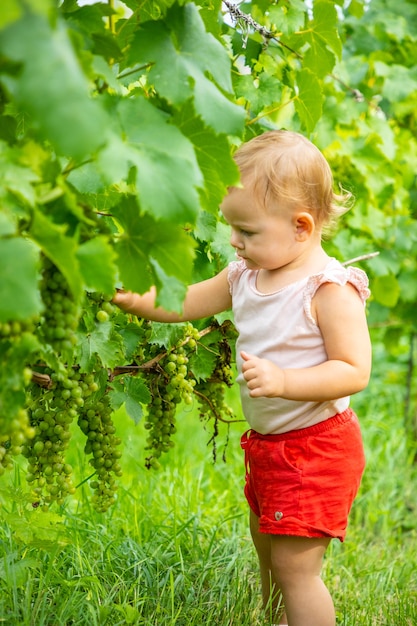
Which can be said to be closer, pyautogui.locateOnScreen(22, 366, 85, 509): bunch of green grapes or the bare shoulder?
pyautogui.locateOnScreen(22, 366, 85, 509): bunch of green grapes

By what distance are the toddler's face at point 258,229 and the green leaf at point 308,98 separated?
0.56 meters

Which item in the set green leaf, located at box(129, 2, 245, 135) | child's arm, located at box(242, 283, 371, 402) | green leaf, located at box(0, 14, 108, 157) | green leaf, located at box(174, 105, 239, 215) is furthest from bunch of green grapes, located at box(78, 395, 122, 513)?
green leaf, located at box(0, 14, 108, 157)

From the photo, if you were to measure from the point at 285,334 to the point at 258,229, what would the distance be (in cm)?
28

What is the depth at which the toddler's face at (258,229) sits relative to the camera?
2141 mm

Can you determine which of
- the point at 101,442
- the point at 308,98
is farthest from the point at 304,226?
the point at 101,442

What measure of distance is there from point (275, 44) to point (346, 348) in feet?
3.85

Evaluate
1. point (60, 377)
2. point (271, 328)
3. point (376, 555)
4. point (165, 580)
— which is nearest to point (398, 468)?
point (376, 555)

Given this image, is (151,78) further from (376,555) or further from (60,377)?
(376,555)

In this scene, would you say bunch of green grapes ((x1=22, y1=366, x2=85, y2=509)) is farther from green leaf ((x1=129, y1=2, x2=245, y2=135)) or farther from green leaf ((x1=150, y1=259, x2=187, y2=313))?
green leaf ((x1=129, y1=2, x2=245, y2=135))

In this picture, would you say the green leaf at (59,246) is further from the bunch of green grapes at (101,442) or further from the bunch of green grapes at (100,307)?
the bunch of green grapes at (101,442)

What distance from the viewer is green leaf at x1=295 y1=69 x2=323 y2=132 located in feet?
8.29

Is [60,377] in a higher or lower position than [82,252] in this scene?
lower

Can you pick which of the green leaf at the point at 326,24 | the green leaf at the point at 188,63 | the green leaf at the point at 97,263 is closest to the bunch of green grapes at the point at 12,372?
the green leaf at the point at 97,263

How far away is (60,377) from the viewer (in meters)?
1.84
